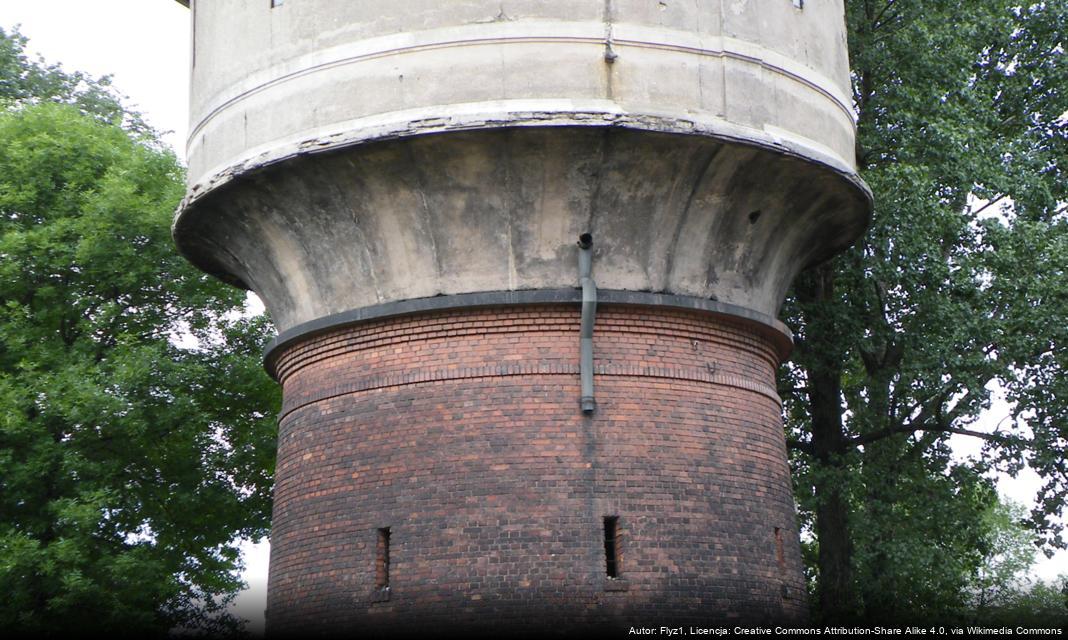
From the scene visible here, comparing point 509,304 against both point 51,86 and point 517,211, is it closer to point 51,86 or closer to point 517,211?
point 517,211

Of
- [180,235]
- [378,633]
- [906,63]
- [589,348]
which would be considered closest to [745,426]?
[589,348]

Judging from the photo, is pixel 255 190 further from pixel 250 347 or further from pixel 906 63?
pixel 906 63

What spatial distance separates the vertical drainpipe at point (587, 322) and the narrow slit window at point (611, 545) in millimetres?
975

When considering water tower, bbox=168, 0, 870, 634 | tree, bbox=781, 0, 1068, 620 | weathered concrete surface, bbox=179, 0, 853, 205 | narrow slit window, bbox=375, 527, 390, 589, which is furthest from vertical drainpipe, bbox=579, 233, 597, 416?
tree, bbox=781, 0, 1068, 620

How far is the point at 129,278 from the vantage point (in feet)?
55.7

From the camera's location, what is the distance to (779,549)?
12.0 metres

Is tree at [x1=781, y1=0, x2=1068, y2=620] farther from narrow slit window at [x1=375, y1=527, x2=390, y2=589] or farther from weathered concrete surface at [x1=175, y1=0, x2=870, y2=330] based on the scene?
narrow slit window at [x1=375, y1=527, x2=390, y2=589]

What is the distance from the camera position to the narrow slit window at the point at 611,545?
10906 mm

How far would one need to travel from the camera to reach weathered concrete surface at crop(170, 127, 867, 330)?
11.0m

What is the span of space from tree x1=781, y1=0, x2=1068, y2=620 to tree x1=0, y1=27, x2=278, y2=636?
26.6 ft

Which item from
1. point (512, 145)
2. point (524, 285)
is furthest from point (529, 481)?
point (512, 145)

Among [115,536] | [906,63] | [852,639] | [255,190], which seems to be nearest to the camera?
[255,190]

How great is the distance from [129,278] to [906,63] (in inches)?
440

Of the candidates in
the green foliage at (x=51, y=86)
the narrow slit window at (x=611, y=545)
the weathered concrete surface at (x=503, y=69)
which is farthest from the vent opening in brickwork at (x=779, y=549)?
the green foliage at (x=51, y=86)
